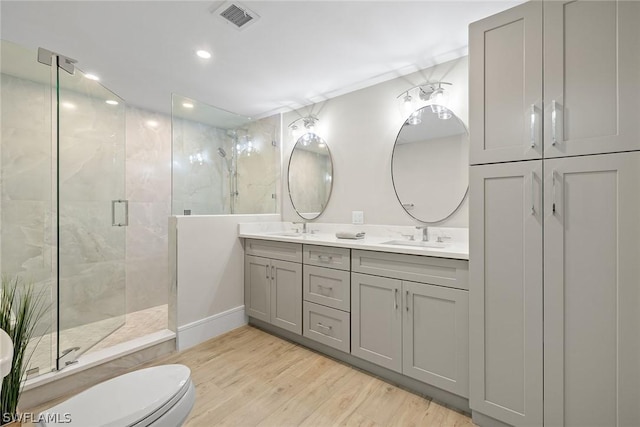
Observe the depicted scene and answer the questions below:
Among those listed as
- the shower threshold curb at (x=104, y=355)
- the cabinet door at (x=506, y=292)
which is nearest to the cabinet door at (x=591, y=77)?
the cabinet door at (x=506, y=292)

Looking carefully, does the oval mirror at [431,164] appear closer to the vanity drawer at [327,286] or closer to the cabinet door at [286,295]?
the vanity drawer at [327,286]

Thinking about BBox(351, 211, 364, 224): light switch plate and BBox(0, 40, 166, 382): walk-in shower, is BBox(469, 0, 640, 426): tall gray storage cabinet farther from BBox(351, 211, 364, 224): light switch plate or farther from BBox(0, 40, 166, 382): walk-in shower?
BBox(0, 40, 166, 382): walk-in shower

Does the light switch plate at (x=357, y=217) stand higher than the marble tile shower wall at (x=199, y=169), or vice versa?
the marble tile shower wall at (x=199, y=169)

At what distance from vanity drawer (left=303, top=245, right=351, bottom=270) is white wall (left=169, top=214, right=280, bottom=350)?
0.88 meters

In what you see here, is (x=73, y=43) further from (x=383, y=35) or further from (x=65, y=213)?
(x=383, y=35)

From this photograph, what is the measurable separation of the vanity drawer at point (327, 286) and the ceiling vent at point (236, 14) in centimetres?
178

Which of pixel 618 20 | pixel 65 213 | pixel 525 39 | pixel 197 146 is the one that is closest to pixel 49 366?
pixel 65 213

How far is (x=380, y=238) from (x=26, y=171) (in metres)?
2.91

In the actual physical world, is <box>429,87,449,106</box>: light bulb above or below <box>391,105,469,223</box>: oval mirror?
above

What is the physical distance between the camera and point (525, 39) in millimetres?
1376

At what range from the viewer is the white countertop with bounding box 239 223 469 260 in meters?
1.73

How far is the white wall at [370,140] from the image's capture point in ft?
7.33

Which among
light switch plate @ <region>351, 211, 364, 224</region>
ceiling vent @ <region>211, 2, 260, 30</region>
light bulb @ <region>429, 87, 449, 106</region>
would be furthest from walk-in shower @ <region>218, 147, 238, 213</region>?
light bulb @ <region>429, 87, 449, 106</region>

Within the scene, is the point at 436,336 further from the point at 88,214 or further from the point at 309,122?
the point at 88,214
